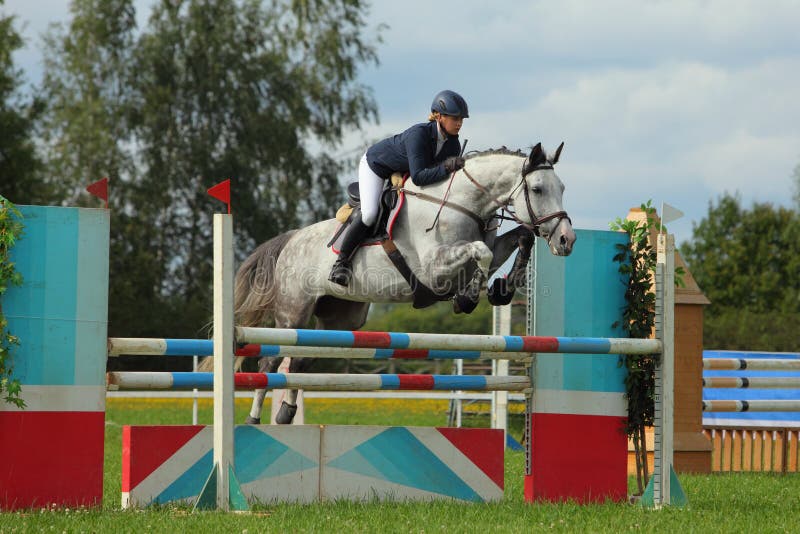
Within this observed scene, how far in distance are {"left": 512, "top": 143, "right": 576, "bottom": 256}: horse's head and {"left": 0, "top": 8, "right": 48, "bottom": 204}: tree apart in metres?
18.5

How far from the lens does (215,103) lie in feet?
84.8

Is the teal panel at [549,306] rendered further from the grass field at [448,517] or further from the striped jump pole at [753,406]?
the striped jump pole at [753,406]

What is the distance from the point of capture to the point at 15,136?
2298cm

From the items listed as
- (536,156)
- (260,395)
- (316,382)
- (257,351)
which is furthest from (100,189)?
(536,156)

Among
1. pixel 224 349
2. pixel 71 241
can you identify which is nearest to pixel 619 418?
pixel 224 349

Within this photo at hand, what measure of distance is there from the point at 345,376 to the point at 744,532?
1.90m

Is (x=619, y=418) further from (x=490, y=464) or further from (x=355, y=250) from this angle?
(x=355, y=250)

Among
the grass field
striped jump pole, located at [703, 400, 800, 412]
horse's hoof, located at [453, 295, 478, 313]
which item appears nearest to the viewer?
the grass field

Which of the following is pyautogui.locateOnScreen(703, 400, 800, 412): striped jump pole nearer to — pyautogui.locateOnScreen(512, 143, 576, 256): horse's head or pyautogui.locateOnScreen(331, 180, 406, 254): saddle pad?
pyautogui.locateOnScreen(512, 143, 576, 256): horse's head

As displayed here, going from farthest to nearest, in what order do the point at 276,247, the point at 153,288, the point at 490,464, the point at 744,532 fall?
1. the point at 153,288
2. the point at 276,247
3. the point at 490,464
4. the point at 744,532

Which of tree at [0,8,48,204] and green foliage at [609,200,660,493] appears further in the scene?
tree at [0,8,48,204]

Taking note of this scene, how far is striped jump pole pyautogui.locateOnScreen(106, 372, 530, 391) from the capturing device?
4.71 m

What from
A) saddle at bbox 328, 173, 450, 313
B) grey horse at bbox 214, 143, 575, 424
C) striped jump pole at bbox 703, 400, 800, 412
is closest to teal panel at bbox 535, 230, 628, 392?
grey horse at bbox 214, 143, 575, 424

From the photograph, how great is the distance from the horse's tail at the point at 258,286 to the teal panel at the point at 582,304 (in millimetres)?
1858
